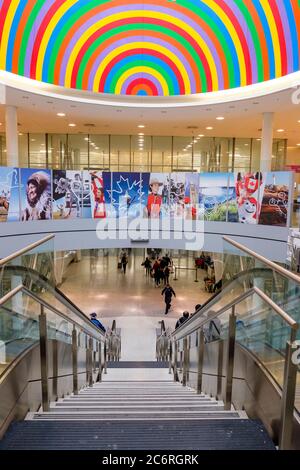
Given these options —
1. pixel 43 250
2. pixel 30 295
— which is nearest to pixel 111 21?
pixel 43 250

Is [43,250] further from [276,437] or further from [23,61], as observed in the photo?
[23,61]

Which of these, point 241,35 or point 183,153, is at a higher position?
point 241,35

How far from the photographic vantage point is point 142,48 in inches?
482

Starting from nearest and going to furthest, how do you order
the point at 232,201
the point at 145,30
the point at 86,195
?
1. the point at 145,30
2. the point at 232,201
3. the point at 86,195

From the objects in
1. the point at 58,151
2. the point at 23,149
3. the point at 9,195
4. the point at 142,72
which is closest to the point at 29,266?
the point at 9,195

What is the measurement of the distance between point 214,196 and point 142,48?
225 inches

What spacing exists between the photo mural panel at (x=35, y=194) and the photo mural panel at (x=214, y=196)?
555 cm

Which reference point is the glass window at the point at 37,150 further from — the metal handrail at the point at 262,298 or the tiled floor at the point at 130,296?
the metal handrail at the point at 262,298

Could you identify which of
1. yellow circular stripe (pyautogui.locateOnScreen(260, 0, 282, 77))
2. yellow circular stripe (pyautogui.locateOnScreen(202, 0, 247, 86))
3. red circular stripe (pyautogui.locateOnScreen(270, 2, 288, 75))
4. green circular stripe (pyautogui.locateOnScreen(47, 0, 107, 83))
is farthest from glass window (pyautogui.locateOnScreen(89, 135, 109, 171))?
red circular stripe (pyautogui.locateOnScreen(270, 2, 288, 75))

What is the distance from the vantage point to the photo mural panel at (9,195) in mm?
11120

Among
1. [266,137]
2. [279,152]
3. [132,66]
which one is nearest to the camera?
[132,66]

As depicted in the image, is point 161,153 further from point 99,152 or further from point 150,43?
point 150,43

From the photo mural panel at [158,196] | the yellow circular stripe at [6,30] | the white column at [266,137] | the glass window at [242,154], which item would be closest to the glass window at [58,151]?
the photo mural panel at [158,196]

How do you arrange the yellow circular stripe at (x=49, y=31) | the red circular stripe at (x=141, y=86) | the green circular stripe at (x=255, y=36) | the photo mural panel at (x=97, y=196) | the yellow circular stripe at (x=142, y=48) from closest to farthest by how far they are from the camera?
the green circular stripe at (x=255, y=36) → the yellow circular stripe at (x=49, y=31) → the yellow circular stripe at (x=142, y=48) → the red circular stripe at (x=141, y=86) → the photo mural panel at (x=97, y=196)
